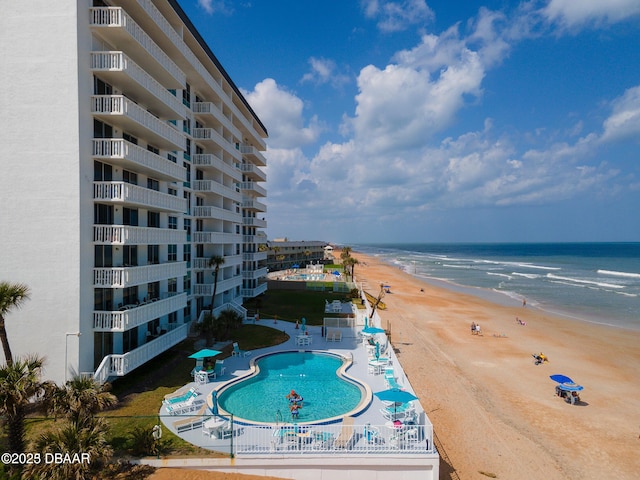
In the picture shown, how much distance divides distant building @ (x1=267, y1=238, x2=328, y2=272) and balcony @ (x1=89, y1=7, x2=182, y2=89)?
61.5 meters

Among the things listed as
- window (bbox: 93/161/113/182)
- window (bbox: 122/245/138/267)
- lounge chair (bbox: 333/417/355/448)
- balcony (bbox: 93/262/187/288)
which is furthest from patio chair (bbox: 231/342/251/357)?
window (bbox: 93/161/113/182)

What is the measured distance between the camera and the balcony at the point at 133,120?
1747 cm

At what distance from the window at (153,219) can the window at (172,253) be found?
234 centimetres

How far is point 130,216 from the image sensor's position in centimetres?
2078

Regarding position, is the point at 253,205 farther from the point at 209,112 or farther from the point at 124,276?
the point at 124,276

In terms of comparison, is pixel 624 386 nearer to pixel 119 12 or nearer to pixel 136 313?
pixel 136 313

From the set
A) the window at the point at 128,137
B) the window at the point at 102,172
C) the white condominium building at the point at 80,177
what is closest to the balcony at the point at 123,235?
the white condominium building at the point at 80,177

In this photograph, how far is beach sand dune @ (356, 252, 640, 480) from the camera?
54.3ft

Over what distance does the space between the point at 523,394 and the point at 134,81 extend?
2967 centimetres

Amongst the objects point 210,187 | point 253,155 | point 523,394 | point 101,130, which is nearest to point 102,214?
point 101,130

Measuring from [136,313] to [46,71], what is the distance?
1187 cm

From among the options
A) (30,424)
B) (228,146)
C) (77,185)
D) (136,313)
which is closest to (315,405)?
(136,313)

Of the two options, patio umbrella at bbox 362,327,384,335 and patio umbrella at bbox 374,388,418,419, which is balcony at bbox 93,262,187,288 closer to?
patio umbrella at bbox 374,388,418,419

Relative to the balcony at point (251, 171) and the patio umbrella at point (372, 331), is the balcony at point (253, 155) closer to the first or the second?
the balcony at point (251, 171)
